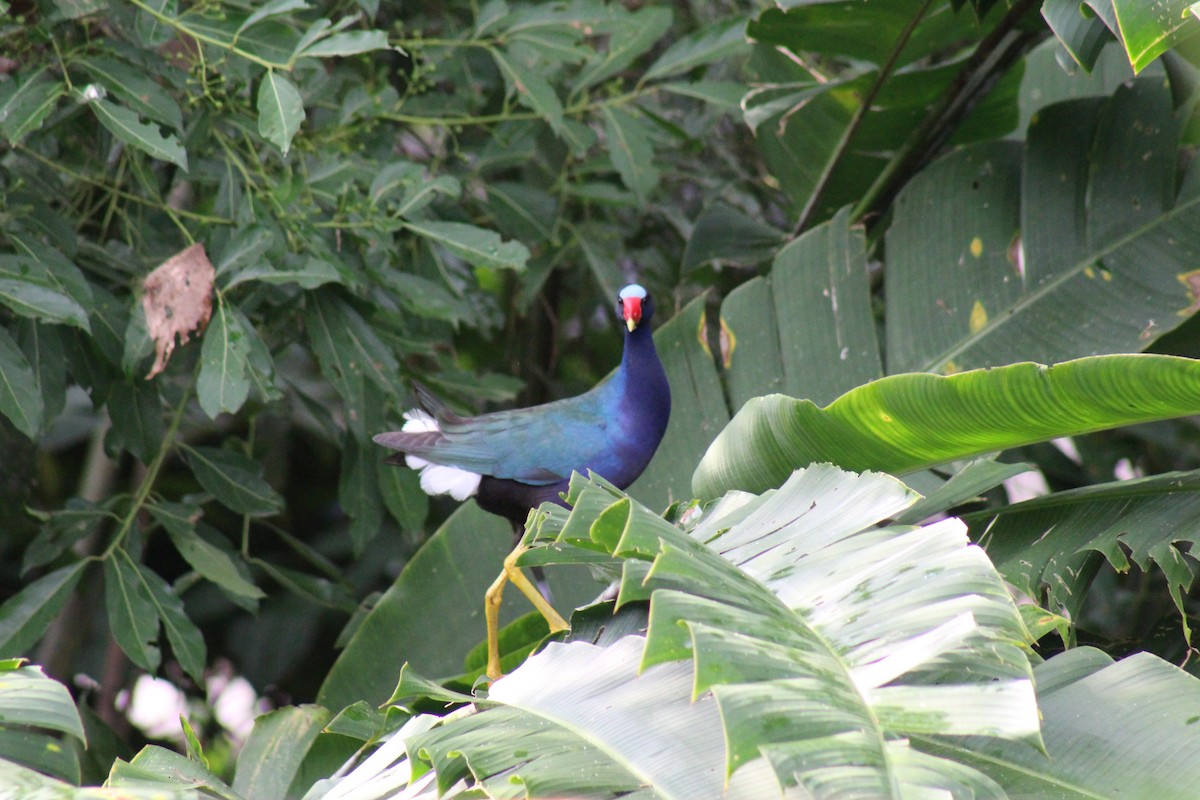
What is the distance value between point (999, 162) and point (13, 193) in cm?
194

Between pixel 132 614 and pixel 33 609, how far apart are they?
17 cm

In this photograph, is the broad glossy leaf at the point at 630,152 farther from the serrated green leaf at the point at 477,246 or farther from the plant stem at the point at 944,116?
the plant stem at the point at 944,116

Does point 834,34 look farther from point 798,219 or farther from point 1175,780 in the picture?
point 1175,780

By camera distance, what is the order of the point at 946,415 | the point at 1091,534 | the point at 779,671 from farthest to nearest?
the point at 1091,534 < the point at 946,415 < the point at 779,671

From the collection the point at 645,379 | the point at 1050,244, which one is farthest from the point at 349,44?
the point at 1050,244

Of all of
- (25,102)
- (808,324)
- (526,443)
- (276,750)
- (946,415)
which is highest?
(25,102)

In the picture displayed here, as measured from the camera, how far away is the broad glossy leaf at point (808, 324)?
7.54 feet

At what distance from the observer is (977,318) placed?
2312mm

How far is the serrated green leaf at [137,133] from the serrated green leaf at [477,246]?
17.7 inches

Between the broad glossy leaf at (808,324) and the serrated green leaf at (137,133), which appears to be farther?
the broad glossy leaf at (808,324)

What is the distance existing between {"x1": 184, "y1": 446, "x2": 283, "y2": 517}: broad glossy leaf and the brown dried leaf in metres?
0.38

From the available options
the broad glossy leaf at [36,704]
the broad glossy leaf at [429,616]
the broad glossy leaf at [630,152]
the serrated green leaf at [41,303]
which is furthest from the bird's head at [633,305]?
the broad glossy leaf at [36,704]

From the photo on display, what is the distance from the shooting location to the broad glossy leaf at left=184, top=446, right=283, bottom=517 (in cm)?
233

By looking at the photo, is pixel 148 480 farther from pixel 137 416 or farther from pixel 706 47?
pixel 706 47
